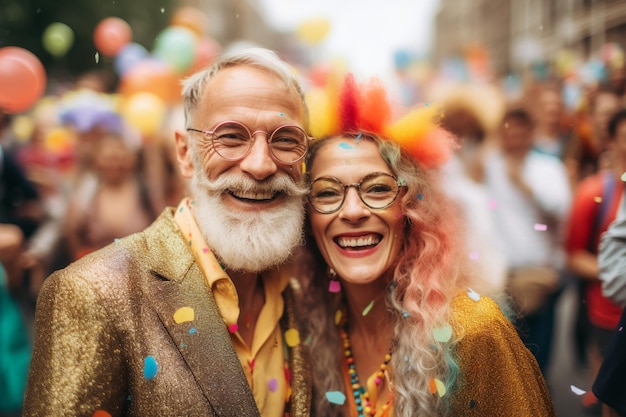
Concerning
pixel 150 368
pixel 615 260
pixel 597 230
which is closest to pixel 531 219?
pixel 597 230

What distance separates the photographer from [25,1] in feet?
29.0

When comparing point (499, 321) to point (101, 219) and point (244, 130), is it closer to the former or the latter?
point (244, 130)

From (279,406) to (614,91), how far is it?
304 cm

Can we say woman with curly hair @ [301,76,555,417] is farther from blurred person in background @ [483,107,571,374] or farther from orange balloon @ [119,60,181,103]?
orange balloon @ [119,60,181,103]

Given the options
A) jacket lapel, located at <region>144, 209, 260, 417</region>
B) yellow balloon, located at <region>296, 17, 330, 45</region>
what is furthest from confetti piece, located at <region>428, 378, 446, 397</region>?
yellow balloon, located at <region>296, 17, 330, 45</region>

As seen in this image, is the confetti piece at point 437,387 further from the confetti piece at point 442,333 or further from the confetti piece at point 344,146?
the confetti piece at point 344,146

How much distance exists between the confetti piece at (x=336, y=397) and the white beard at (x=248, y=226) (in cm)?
55

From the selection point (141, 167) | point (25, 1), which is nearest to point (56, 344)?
point (141, 167)

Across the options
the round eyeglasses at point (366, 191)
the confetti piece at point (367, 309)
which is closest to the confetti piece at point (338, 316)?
the confetti piece at point (367, 309)

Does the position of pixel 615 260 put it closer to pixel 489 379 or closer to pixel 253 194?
pixel 489 379

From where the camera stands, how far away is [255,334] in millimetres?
1930

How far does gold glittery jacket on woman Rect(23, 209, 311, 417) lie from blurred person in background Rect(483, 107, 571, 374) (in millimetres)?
2462

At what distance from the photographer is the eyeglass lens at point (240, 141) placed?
6.05 ft

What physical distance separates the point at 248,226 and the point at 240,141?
303 mm
